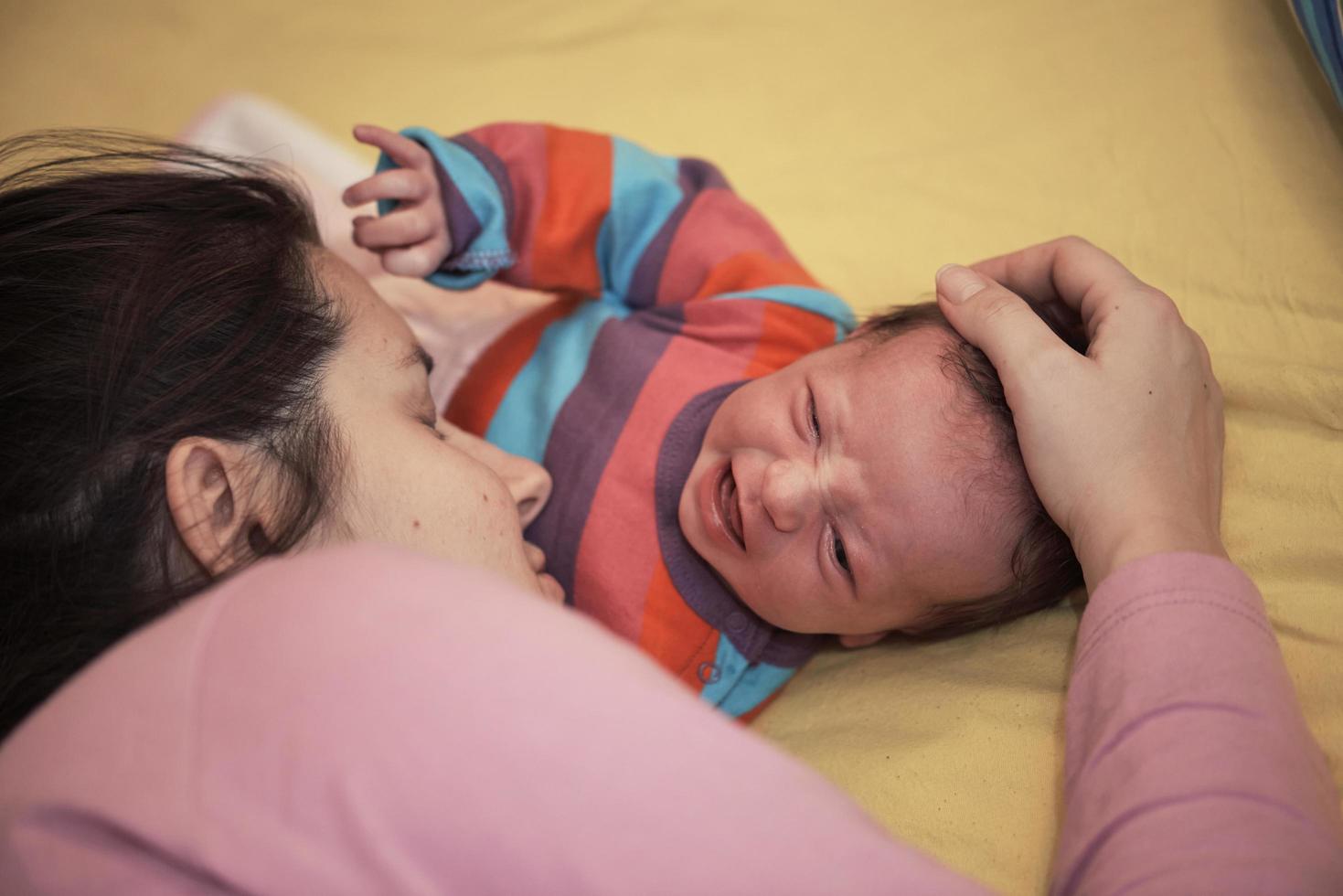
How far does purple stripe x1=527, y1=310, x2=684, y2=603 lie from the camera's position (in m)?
1.23

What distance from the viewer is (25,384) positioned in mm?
776

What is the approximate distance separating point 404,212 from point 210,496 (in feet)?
1.87

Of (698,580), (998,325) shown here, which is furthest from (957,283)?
(698,580)

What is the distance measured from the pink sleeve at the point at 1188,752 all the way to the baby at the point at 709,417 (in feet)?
0.60

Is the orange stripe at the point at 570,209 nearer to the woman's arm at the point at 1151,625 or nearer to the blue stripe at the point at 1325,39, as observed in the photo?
the woman's arm at the point at 1151,625

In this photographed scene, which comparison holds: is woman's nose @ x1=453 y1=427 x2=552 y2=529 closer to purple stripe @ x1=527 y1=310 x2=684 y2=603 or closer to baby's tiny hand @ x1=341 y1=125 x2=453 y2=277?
purple stripe @ x1=527 y1=310 x2=684 y2=603

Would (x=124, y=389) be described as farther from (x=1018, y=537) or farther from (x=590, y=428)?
(x=1018, y=537)

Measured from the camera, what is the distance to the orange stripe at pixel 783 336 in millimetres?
1304

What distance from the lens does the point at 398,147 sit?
1.26 metres

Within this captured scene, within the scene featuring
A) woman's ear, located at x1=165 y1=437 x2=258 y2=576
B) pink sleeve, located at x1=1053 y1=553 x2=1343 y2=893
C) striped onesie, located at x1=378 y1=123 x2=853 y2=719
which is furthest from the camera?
striped onesie, located at x1=378 y1=123 x2=853 y2=719

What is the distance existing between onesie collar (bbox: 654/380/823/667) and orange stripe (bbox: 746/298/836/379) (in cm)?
12

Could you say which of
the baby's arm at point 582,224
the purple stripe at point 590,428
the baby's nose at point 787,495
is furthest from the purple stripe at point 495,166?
the baby's nose at point 787,495

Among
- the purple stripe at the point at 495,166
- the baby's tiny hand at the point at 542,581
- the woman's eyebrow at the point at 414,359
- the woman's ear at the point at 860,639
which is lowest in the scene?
the woman's ear at the point at 860,639

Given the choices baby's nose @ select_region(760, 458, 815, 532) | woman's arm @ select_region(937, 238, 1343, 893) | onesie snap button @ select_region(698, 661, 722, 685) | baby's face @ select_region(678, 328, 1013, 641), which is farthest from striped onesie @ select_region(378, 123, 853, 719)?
woman's arm @ select_region(937, 238, 1343, 893)
